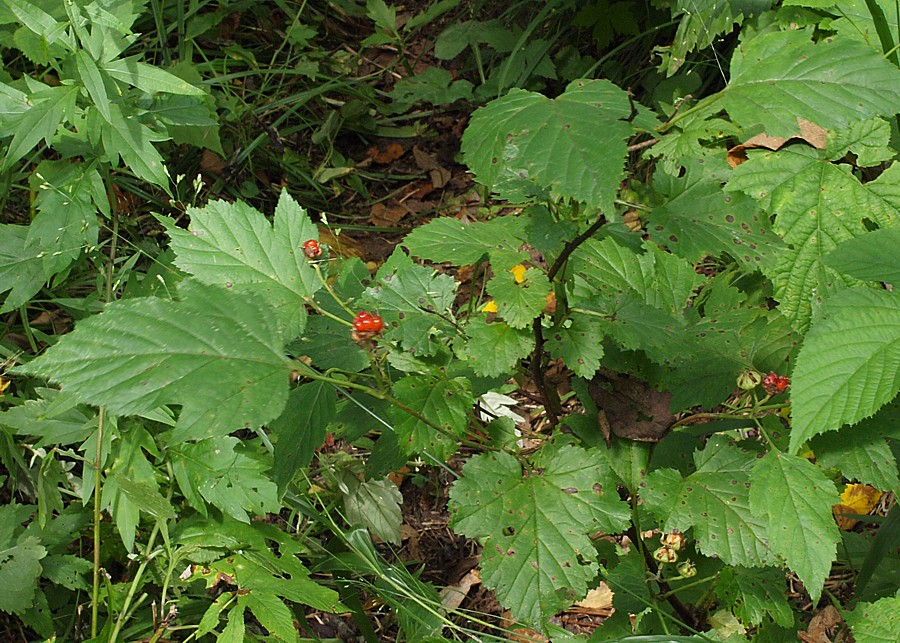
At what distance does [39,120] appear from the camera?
5.79ft

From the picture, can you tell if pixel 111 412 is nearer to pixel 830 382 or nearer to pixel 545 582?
pixel 545 582

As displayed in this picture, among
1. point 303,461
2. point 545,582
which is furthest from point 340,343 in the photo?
point 545,582

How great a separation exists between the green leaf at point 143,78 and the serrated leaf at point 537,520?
1182mm

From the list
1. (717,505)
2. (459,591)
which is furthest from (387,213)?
(717,505)

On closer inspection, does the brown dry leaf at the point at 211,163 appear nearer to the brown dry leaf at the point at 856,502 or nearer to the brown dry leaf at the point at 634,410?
the brown dry leaf at the point at 634,410

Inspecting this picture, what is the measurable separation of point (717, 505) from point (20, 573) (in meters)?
1.53

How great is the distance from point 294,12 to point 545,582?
306 centimetres

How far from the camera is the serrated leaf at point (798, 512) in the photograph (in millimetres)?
1166

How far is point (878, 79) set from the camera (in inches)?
41.8

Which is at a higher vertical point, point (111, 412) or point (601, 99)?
point (601, 99)

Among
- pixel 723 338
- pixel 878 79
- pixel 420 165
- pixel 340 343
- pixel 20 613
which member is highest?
pixel 878 79

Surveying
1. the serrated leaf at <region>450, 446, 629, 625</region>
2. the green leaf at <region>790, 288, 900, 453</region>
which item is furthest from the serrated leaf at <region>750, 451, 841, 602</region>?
the serrated leaf at <region>450, 446, 629, 625</region>

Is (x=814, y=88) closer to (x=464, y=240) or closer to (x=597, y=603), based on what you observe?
(x=464, y=240)

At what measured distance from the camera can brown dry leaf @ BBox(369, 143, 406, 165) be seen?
331cm
